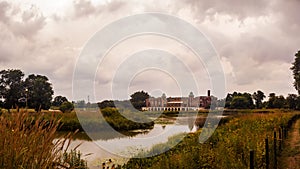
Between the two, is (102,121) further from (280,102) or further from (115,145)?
(280,102)

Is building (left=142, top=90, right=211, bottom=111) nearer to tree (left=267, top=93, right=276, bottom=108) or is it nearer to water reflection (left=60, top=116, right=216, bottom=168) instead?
water reflection (left=60, top=116, right=216, bottom=168)

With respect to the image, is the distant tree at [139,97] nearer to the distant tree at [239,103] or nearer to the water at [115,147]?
the water at [115,147]

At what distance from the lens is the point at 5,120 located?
292 cm

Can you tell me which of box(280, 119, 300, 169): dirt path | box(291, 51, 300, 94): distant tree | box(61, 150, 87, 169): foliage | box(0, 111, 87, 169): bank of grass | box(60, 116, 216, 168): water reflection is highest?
box(291, 51, 300, 94): distant tree

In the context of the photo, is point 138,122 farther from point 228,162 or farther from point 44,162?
point 44,162

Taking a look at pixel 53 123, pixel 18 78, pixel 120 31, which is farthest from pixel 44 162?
pixel 18 78

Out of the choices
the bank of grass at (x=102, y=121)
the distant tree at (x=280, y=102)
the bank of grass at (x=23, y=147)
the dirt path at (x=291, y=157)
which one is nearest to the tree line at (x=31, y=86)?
the bank of grass at (x=102, y=121)

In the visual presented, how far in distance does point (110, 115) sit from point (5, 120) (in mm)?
25090

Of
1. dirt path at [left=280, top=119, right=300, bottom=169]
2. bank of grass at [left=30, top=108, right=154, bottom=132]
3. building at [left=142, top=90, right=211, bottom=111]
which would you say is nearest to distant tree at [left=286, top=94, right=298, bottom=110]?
bank of grass at [left=30, top=108, right=154, bottom=132]

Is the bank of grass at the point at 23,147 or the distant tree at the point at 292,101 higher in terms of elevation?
the distant tree at the point at 292,101

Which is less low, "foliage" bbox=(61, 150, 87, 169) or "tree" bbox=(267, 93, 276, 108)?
"tree" bbox=(267, 93, 276, 108)

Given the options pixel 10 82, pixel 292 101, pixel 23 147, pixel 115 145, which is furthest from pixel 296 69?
pixel 23 147

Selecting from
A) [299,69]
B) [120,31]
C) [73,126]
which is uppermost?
[299,69]

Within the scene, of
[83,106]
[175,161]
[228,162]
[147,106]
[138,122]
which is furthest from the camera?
[138,122]
